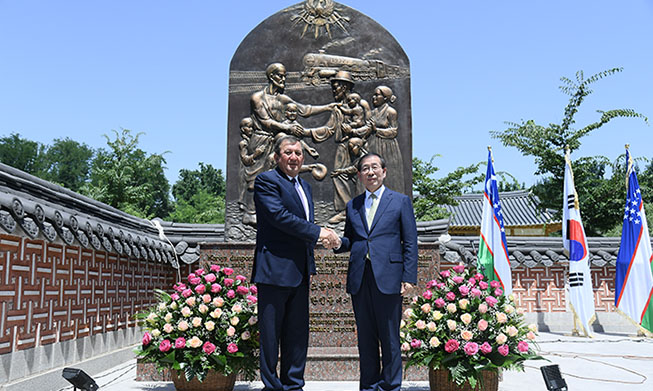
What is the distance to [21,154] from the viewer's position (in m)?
30.3

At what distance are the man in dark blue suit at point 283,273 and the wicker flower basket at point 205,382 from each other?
2.83ft

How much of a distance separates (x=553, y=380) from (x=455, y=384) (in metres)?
0.76

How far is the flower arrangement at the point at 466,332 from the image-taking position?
13.1 ft

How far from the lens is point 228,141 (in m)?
6.17

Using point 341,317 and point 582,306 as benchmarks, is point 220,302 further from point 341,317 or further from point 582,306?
point 582,306

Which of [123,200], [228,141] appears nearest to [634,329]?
[228,141]

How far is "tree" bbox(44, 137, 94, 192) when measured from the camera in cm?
3366

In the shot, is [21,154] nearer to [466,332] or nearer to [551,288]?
[551,288]

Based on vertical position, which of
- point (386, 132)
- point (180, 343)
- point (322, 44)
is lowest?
point (180, 343)

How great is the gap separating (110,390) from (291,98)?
11.4ft

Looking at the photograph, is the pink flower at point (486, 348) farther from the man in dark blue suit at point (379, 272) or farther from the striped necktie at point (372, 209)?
the striped necktie at point (372, 209)

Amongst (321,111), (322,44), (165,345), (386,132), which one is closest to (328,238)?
(165,345)

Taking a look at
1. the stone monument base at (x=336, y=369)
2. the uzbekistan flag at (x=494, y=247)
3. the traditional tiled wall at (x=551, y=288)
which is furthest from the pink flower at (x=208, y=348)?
the traditional tiled wall at (x=551, y=288)

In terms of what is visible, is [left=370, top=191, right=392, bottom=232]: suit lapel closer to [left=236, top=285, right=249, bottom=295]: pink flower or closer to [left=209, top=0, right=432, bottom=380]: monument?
[left=236, top=285, right=249, bottom=295]: pink flower
